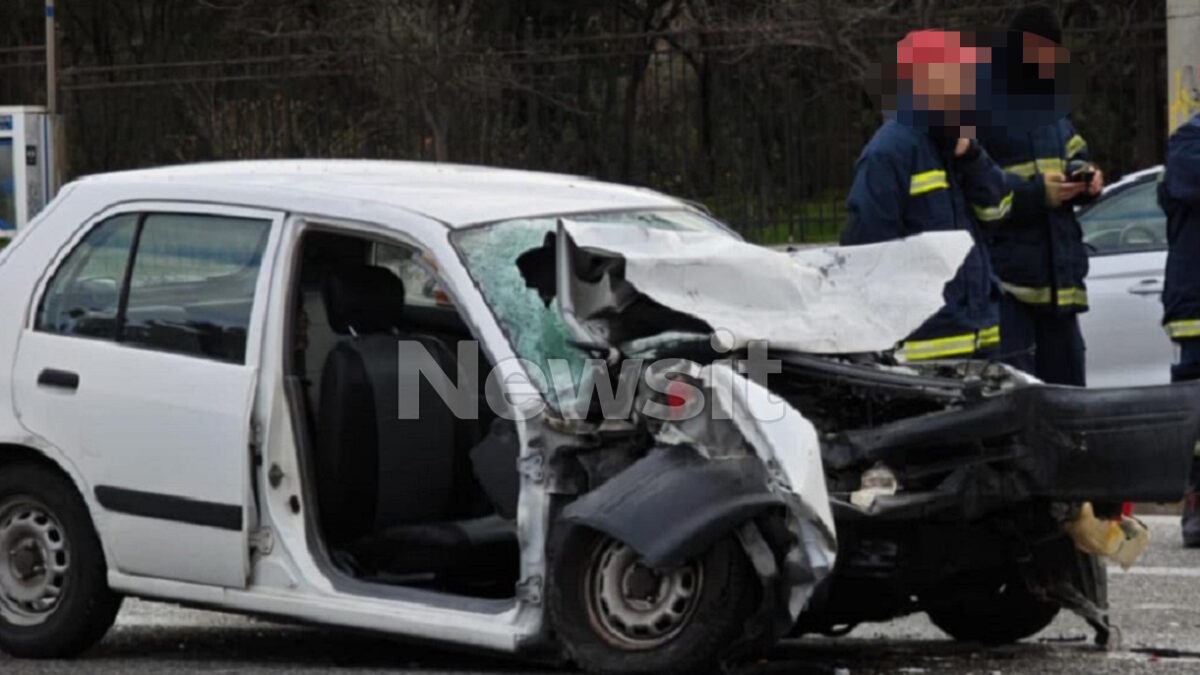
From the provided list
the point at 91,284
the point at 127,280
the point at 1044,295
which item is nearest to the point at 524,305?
the point at 127,280

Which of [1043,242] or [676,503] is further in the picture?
[1043,242]

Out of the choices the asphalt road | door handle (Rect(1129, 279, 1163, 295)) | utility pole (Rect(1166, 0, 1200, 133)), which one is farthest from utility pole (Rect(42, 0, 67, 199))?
the asphalt road

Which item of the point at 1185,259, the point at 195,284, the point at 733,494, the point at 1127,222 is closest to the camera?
the point at 733,494

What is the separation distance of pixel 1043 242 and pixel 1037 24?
836mm

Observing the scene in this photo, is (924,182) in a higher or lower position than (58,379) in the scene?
higher

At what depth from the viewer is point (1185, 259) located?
8.86 m

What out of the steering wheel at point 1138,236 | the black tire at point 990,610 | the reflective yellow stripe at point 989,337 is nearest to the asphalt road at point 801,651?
the black tire at point 990,610

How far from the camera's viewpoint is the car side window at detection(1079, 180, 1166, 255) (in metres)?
11.8

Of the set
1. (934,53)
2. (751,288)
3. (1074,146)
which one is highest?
(934,53)

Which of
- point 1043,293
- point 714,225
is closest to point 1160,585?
point 1043,293

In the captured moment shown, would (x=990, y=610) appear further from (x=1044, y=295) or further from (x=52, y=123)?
(x=52, y=123)

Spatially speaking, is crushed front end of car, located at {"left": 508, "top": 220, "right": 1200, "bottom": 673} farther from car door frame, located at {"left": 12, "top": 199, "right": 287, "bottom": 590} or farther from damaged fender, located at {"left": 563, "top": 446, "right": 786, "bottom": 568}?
car door frame, located at {"left": 12, "top": 199, "right": 287, "bottom": 590}

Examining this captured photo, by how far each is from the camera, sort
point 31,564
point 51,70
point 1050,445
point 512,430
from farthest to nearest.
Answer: point 51,70 → point 31,564 → point 512,430 → point 1050,445

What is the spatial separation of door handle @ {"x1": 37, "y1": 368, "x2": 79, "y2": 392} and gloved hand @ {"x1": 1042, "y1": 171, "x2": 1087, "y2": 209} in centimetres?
351
